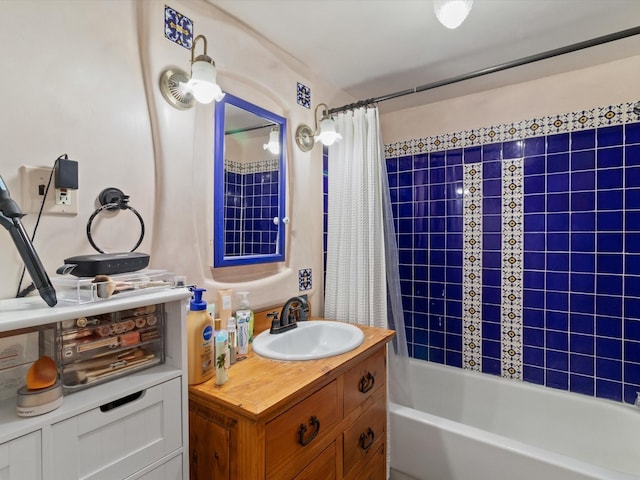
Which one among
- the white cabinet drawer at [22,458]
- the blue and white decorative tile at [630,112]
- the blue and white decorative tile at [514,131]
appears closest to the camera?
the white cabinet drawer at [22,458]

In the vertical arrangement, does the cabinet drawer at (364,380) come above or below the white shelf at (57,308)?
below

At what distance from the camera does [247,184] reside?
1.53 meters

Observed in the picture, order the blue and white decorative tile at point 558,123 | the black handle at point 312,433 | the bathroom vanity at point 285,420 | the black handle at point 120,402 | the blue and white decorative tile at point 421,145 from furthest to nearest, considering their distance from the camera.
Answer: the blue and white decorative tile at point 421,145
the blue and white decorative tile at point 558,123
the black handle at point 312,433
the bathroom vanity at point 285,420
the black handle at point 120,402

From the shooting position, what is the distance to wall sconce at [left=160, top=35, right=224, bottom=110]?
110cm

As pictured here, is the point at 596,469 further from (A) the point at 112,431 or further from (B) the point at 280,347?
(A) the point at 112,431

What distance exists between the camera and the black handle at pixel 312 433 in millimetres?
1031

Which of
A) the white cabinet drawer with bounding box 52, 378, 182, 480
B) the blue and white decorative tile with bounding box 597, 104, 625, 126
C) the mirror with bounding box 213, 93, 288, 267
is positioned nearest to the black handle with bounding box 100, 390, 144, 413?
the white cabinet drawer with bounding box 52, 378, 182, 480

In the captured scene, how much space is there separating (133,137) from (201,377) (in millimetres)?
817

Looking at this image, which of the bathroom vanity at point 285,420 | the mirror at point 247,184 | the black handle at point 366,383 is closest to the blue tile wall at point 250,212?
the mirror at point 247,184

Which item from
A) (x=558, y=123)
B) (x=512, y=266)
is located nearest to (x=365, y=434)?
(x=512, y=266)

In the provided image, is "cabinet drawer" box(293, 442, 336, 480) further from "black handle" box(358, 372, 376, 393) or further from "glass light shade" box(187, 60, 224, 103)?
"glass light shade" box(187, 60, 224, 103)

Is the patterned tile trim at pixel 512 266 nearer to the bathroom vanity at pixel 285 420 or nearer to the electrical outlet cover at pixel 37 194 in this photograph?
Result: the bathroom vanity at pixel 285 420

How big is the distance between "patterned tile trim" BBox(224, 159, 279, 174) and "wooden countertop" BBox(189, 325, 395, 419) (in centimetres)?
77

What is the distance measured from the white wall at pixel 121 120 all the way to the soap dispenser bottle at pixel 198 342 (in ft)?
0.86
